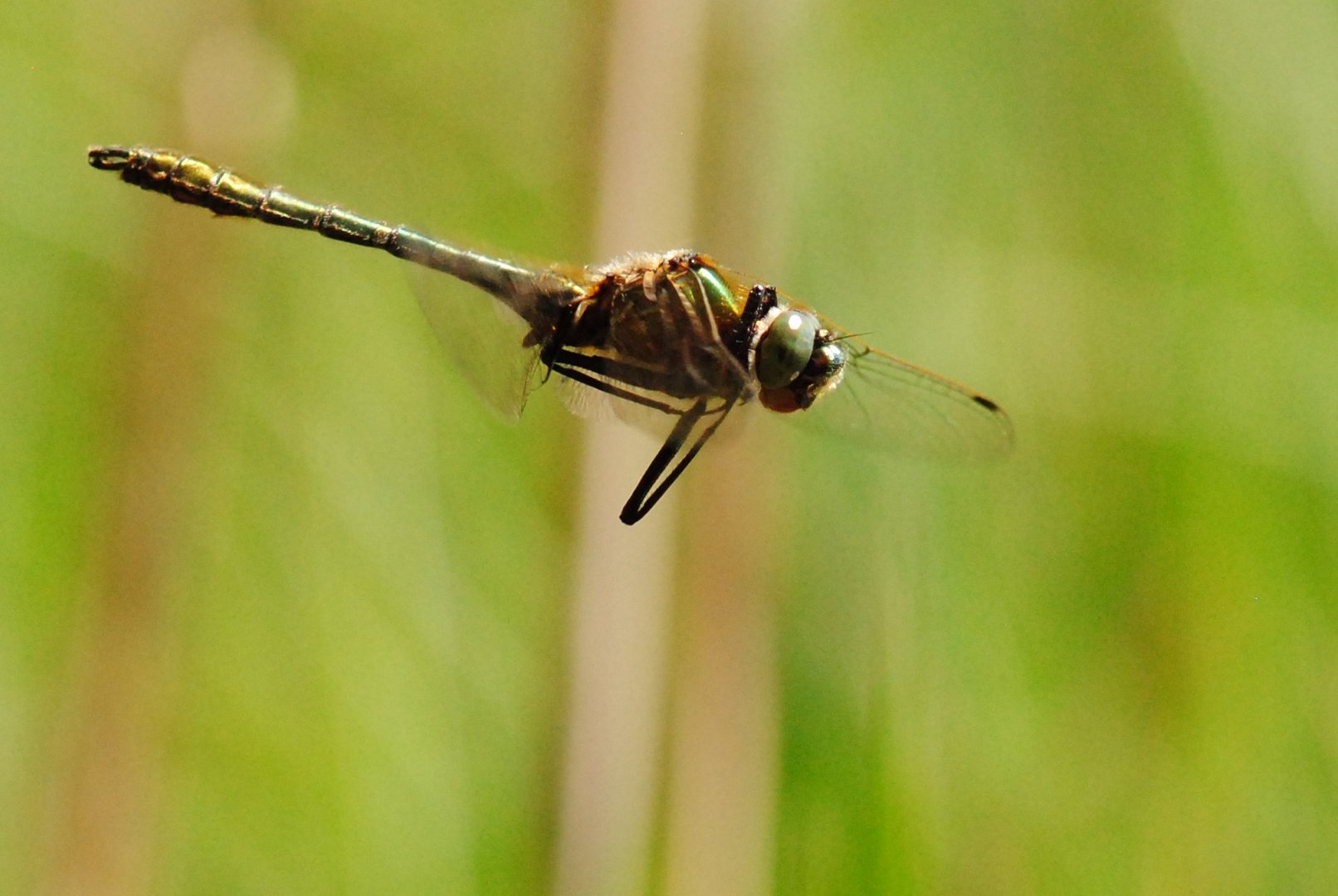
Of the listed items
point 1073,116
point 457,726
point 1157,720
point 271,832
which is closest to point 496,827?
point 457,726

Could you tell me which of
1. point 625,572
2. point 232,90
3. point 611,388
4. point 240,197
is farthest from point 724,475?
point 232,90

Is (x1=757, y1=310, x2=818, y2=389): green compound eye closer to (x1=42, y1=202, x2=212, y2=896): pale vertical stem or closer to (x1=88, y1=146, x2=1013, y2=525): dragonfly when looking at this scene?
(x1=88, y1=146, x2=1013, y2=525): dragonfly

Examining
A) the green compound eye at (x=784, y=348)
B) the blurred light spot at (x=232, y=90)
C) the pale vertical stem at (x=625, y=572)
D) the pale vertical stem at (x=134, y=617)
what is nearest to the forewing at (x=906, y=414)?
the green compound eye at (x=784, y=348)

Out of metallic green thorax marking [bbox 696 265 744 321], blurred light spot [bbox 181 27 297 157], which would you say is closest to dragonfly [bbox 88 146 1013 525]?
metallic green thorax marking [bbox 696 265 744 321]

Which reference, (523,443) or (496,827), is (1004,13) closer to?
(523,443)

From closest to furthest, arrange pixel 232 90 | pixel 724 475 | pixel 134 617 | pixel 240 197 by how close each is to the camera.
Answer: pixel 240 197 < pixel 134 617 < pixel 724 475 < pixel 232 90

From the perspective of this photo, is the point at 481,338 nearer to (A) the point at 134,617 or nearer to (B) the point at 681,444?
(B) the point at 681,444
